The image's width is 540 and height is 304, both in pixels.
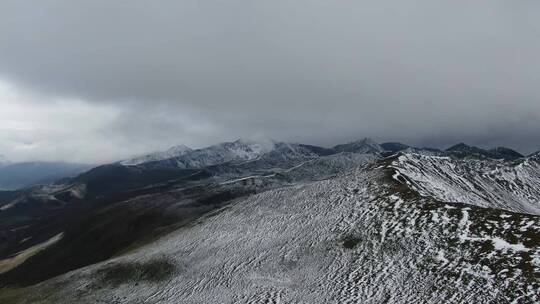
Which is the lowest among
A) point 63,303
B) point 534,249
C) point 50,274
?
point 50,274

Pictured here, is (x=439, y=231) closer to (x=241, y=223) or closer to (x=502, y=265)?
(x=502, y=265)

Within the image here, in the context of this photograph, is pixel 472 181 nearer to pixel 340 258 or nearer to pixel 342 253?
pixel 342 253

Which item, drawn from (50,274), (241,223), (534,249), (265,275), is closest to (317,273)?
(265,275)

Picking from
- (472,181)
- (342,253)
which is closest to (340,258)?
(342,253)

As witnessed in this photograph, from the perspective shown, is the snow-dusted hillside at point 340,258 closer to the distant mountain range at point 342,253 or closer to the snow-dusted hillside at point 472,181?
the distant mountain range at point 342,253

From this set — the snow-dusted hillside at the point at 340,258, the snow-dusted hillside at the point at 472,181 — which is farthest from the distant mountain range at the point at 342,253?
the snow-dusted hillside at the point at 472,181

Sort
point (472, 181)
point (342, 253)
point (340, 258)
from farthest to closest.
A: point (472, 181) < point (342, 253) < point (340, 258)
